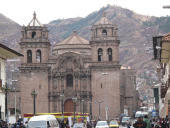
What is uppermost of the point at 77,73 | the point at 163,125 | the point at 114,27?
the point at 114,27

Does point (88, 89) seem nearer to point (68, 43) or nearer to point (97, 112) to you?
point (97, 112)

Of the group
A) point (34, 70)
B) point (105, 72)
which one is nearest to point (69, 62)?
point (34, 70)

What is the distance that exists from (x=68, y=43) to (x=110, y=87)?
53.5 ft

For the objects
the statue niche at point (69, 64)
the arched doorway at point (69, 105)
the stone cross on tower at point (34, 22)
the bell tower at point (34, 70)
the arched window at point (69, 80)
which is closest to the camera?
the bell tower at point (34, 70)

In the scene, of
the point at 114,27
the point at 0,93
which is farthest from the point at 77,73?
the point at 0,93

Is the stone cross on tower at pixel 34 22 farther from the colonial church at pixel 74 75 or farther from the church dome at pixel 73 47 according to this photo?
the church dome at pixel 73 47

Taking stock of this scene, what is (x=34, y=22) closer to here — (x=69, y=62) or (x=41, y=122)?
(x=69, y=62)

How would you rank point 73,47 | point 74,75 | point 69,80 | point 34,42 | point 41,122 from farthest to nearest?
1. point 73,47
2. point 69,80
3. point 34,42
4. point 74,75
5. point 41,122

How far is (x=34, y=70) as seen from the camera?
100m

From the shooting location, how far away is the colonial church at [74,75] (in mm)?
99000

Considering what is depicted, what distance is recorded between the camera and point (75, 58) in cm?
10031

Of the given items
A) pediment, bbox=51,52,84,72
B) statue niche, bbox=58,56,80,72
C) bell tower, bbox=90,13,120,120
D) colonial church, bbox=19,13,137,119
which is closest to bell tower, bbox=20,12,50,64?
colonial church, bbox=19,13,137,119

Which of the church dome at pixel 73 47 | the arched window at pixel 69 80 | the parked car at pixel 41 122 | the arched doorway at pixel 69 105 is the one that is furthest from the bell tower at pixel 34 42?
the parked car at pixel 41 122

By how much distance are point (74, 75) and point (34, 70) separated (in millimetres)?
5936
